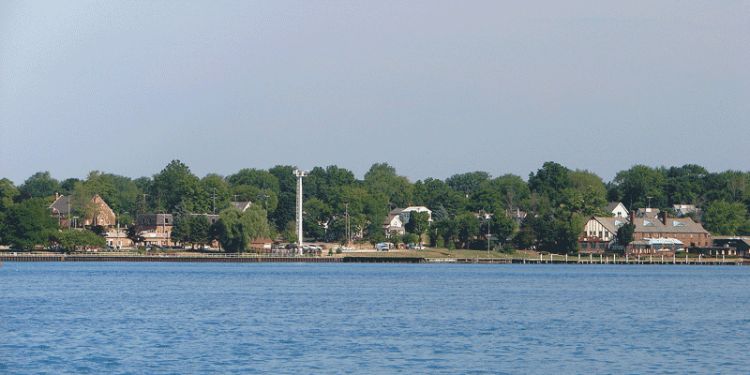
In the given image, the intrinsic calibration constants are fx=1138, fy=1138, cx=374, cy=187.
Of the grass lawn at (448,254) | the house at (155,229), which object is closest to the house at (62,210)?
the house at (155,229)

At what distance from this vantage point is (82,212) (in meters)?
167

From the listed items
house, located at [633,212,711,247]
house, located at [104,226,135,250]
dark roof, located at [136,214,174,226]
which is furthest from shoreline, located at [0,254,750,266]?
dark roof, located at [136,214,174,226]

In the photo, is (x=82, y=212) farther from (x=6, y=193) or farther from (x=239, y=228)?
(x=239, y=228)

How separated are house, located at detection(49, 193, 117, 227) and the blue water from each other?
8825 cm

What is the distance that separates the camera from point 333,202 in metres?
181

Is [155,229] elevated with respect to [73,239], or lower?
elevated

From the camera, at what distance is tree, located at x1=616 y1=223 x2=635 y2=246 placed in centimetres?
15100

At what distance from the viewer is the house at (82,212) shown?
167125mm

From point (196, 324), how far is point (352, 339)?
8727 mm

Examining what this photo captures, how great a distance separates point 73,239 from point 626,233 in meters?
71.6

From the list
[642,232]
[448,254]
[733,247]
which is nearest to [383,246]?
[448,254]

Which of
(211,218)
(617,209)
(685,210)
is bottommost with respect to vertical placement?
(211,218)

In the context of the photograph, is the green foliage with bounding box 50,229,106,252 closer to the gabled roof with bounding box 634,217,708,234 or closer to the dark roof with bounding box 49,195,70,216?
the dark roof with bounding box 49,195,70,216

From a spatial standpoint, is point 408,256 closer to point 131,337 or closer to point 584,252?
point 584,252
